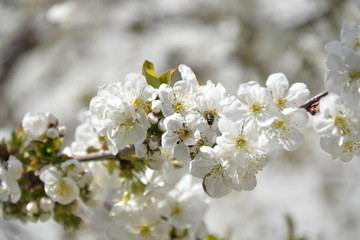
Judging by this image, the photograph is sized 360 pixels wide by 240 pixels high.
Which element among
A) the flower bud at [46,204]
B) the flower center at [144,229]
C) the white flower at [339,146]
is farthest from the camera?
the flower center at [144,229]

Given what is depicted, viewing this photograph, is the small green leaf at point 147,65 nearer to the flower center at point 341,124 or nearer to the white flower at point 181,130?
the white flower at point 181,130

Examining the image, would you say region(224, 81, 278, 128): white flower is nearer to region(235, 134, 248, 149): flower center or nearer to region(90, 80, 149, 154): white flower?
region(235, 134, 248, 149): flower center

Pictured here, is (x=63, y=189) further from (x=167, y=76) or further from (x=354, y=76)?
(x=354, y=76)

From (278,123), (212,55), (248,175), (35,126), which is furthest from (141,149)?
(212,55)

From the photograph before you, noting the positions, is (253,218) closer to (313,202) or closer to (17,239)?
(313,202)

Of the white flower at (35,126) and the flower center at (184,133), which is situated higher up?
the white flower at (35,126)

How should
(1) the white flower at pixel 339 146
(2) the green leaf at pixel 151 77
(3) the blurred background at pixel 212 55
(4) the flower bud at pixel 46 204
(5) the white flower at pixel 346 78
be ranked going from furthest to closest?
(3) the blurred background at pixel 212 55 < (4) the flower bud at pixel 46 204 < (2) the green leaf at pixel 151 77 < (1) the white flower at pixel 339 146 < (5) the white flower at pixel 346 78

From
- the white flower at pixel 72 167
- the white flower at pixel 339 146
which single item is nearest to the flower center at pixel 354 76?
the white flower at pixel 339 146
